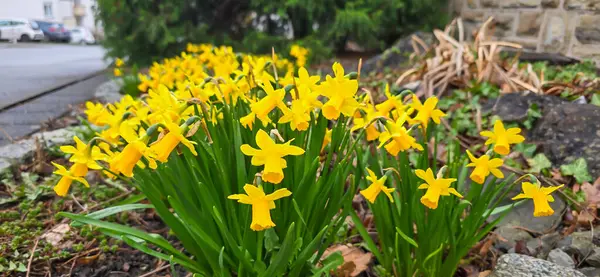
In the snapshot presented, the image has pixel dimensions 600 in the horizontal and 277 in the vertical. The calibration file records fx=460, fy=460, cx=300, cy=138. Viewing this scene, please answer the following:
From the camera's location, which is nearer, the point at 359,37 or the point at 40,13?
the point at 359,37

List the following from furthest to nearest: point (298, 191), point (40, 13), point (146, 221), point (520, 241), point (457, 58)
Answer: point (40, 13), point (457, 58), point (146, 221), point (520, 241), point (298, 191)

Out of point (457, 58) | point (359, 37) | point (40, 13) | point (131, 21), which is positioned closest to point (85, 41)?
point (40, 13)

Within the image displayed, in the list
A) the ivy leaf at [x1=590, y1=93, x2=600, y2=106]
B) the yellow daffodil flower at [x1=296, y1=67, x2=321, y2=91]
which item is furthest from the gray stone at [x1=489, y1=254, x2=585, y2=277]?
the ivy leaf at [x1=590, y1=93, x2=600, y2=106]

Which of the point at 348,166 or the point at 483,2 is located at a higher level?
the point at 483,2

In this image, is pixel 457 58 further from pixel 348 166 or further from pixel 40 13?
pixel 40 13

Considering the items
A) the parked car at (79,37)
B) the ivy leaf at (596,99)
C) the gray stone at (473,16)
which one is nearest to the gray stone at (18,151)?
the ivy leaf at (596,99)

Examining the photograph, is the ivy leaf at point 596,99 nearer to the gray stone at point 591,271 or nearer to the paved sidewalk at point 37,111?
the gray stone at point 591,271
